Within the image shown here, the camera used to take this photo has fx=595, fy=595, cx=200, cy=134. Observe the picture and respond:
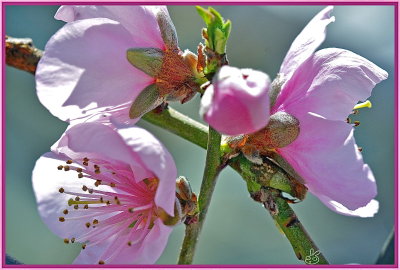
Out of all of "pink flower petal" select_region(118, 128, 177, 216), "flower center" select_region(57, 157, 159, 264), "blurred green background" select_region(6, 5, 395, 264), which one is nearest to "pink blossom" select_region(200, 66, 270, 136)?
"pink flower petal" select_region(118, 128, 177, 216)

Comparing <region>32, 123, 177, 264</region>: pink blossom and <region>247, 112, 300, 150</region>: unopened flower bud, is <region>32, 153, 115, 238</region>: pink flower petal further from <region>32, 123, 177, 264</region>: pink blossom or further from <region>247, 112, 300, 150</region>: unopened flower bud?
<region>247, 112, 300, 150</region>: unopened flower bud

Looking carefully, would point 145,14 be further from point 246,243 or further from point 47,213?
point 246,243

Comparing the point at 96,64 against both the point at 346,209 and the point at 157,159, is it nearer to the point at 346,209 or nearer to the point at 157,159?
the point at 157,159

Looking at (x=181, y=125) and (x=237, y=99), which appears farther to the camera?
(x=181, y=125)

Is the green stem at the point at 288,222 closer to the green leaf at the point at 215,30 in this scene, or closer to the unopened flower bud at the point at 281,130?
the unopened flower bud at the point at 281,130

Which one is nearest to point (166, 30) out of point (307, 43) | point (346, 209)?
point (307, 43)

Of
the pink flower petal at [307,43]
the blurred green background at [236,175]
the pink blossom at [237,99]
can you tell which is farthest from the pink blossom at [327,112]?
the blurred green background at [236,175]
